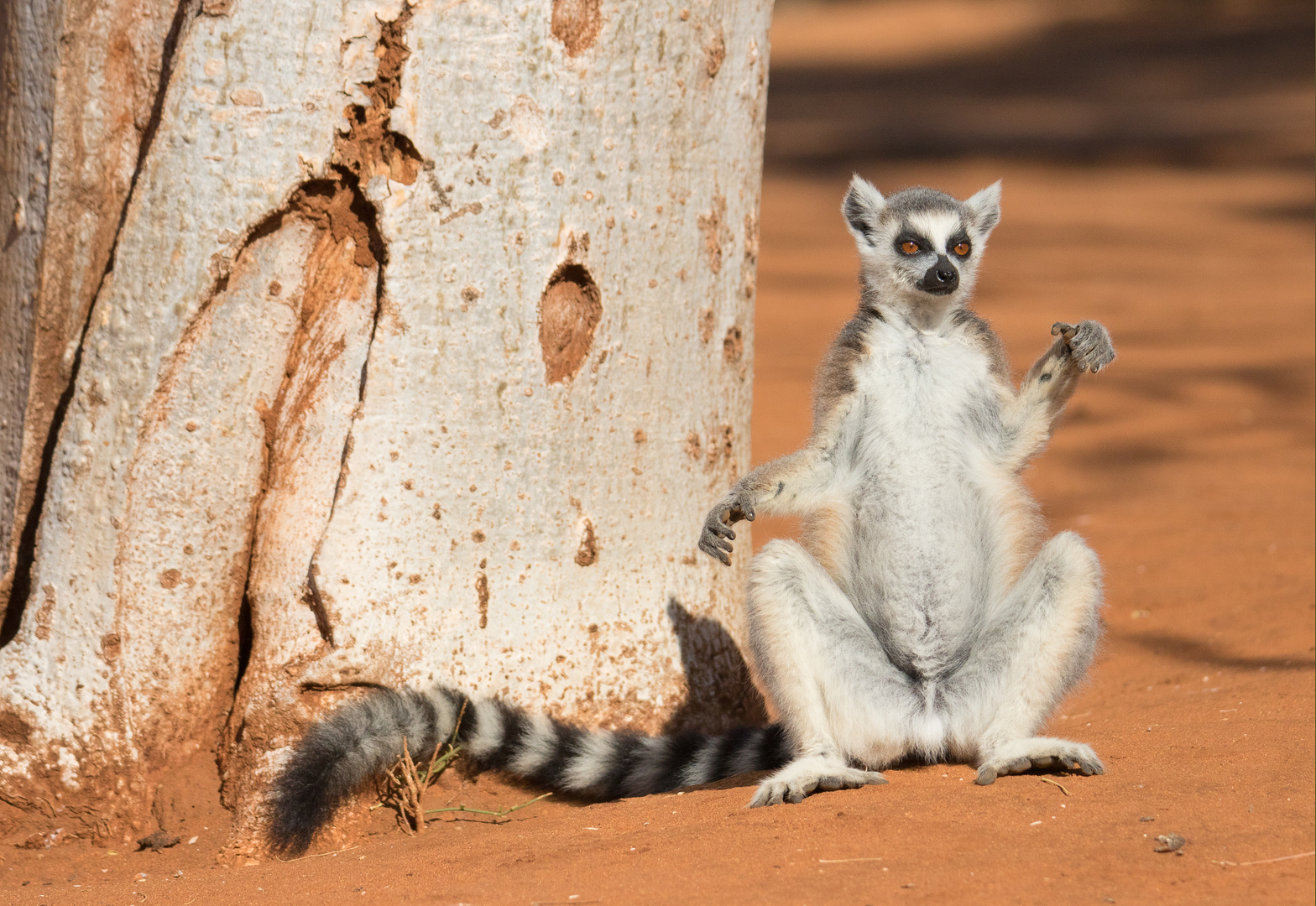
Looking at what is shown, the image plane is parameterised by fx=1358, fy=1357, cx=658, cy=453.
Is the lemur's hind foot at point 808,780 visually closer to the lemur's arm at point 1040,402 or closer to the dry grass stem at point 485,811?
the dry grass stem at point 485,811

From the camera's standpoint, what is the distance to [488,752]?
355 centimetres

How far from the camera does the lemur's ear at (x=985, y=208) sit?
4.10 metres

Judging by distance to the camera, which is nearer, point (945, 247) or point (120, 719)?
point (120, 719)

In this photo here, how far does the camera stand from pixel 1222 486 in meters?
6.72

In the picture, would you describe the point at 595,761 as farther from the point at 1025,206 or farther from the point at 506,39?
the point at 1025,206

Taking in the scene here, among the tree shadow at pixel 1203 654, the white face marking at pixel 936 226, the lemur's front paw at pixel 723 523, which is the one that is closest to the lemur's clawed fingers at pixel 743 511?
the lemur's front paw at pixel 723 523

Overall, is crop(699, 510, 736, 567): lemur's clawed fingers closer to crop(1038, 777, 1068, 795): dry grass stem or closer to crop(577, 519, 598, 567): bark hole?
crop(577, 519, 598, 567): bark hole

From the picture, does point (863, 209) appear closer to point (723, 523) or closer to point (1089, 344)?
point (1089, 344)

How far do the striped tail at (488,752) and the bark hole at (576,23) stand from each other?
173cm

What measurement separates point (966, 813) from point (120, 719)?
2171mm

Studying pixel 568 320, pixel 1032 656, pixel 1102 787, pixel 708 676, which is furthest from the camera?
pixel 708 676

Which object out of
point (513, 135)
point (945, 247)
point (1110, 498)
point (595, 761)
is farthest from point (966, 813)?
point (1110, 498)

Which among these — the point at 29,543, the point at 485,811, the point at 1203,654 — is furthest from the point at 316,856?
the point at 1203,654

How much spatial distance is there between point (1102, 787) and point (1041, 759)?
0.61ft
